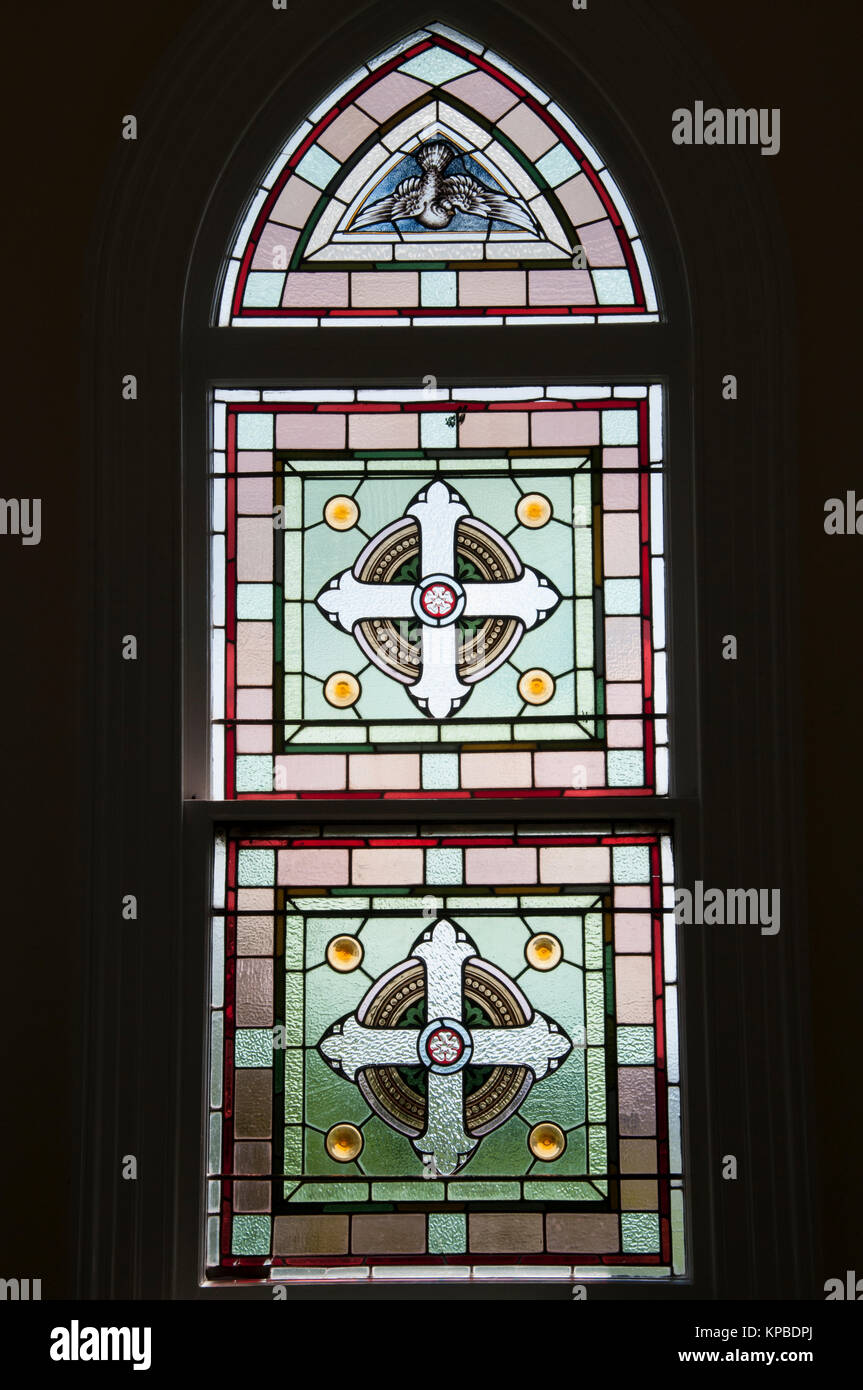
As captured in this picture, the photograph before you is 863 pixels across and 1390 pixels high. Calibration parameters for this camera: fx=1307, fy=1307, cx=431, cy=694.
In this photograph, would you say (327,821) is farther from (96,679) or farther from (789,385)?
(789,385)

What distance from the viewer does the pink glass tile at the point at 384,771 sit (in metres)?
2.27

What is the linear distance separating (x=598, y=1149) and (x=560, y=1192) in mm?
94

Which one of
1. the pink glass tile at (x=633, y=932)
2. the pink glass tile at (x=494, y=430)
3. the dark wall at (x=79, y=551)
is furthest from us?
the pink glass tile at (x=494, y=430)

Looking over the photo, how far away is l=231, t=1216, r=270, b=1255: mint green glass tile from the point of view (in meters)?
2.17

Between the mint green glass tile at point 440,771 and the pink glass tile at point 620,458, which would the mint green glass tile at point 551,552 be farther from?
the mint green glass tile at point 440,771

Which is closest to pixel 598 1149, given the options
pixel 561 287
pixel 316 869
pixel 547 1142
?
pixel 547 1142

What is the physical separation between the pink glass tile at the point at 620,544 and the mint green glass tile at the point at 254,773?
69 centimetres

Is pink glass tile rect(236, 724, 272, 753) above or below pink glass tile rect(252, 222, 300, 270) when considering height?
below

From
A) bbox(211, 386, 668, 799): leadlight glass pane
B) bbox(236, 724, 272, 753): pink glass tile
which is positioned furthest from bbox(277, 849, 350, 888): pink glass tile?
bbox(236, 724, 272, 753): pink glass tile

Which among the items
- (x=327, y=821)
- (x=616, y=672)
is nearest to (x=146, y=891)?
(x=327, y=821)

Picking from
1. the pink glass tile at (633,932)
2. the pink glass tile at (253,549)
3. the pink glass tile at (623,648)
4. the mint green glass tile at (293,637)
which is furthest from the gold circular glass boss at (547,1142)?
the pink glass tile at (253,549)

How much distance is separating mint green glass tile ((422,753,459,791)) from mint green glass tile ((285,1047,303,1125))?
0.50 m

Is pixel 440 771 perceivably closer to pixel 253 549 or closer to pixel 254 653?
pixel 254 653

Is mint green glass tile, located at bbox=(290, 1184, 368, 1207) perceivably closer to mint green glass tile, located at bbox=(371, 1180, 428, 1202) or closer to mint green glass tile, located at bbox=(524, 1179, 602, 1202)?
mint green glass tile, located at bbox=(371, 1180, 428, 1202)
